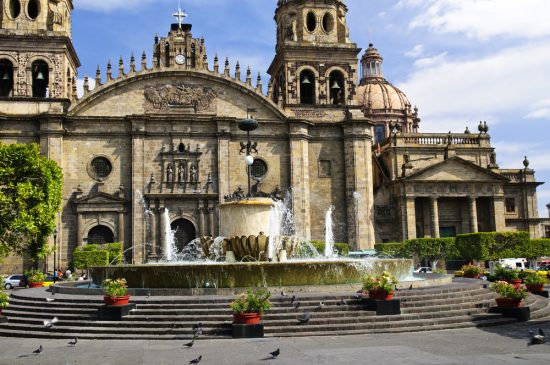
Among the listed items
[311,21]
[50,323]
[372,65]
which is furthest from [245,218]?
[372,65]

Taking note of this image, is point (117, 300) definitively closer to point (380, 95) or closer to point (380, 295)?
point (380, 295)

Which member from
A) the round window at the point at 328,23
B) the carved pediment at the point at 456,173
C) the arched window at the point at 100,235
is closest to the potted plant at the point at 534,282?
the carved pediment at the point at 456,173

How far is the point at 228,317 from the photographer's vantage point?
15.6 meters

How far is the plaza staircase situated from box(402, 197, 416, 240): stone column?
29986 mm

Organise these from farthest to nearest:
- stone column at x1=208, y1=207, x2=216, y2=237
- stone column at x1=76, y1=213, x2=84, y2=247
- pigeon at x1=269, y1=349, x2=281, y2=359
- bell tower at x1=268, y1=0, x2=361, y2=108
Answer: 1. bell tower at x1=268, y1=0, x2=361, y2=108
2. stone column at x1=208, y1=207, x2=216, y2=237
3. stone column at x1=76, y1=213, x2=84, y2=247
4. pigeon at x1=269, y1=349, x2=281, y2=359

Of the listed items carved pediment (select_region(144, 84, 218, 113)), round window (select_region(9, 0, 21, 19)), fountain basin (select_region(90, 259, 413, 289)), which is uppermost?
round window (select_region(9, 0, 21, 19))

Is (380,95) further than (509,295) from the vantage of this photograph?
Yes

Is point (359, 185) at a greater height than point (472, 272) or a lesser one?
greater

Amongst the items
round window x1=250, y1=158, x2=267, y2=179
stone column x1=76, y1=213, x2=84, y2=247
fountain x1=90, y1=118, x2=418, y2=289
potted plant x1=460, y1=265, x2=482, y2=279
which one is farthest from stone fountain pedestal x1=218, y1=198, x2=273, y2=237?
round window x1=250, y1=158, x2=267, y2=179

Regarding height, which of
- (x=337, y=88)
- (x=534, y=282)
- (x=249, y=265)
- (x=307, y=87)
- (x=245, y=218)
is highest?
(x=307, y=87)

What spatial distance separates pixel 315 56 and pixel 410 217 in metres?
15.4

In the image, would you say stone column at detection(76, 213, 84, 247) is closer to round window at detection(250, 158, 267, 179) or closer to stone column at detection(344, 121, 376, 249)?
round window at detection(250, 158, 267, 179)

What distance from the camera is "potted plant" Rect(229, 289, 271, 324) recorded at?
47.9ft

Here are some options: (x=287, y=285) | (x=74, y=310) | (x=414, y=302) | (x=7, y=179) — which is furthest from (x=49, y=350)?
(x=7, y=179)
